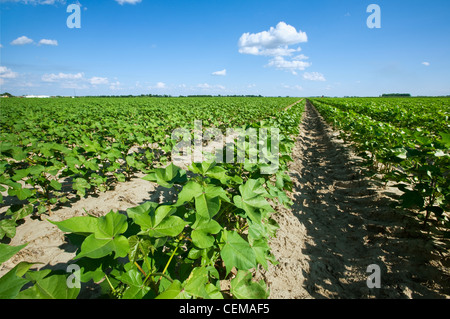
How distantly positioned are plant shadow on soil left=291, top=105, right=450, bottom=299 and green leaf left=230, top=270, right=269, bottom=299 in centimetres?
112

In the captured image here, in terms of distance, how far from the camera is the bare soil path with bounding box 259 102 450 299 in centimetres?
222

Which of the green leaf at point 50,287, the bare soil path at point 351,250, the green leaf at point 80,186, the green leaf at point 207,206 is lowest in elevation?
the bare soil path at point 351,250

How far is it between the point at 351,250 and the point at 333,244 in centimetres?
24

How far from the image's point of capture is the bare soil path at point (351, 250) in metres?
2.22

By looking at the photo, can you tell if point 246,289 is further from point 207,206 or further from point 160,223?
point 160,223

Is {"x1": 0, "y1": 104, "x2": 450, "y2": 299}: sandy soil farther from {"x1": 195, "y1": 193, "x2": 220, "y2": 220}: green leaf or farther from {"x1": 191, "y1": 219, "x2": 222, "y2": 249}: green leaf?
{"x1": 195, "y1": 193, "x2": 220, "y2": 220}: green leaf

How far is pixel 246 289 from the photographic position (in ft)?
4.99

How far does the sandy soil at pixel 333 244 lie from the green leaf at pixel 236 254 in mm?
1237

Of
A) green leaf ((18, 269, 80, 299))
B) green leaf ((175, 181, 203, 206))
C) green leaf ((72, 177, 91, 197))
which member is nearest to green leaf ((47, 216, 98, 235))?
green leaf ((18, 269, 80, 299))

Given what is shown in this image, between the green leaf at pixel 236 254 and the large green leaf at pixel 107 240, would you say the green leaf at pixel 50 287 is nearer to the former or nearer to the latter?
the large green leaf at pixel 107 240

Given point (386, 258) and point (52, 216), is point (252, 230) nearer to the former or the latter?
point (386, 258)

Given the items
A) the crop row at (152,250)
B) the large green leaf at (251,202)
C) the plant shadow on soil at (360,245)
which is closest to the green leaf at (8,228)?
the crop row at (152,250)
